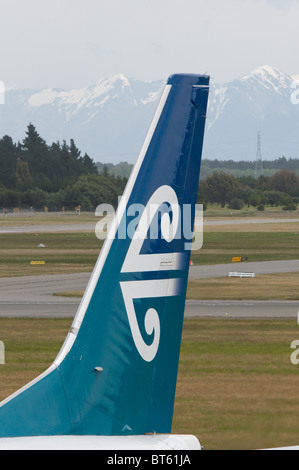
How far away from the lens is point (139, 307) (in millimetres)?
9422

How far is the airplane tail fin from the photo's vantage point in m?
8.81

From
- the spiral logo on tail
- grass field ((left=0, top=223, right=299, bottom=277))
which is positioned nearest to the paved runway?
grass field ((left=0, top=223, right=299, bottom=277))

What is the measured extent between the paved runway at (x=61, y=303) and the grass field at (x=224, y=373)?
2749 millimetres

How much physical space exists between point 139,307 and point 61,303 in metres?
40.1

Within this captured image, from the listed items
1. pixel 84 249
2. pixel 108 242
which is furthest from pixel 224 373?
pixel 84 249

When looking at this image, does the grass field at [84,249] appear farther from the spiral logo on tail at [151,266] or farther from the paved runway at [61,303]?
the spiral logo on tail at [151,266]

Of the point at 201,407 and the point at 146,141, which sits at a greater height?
the point at 146,141

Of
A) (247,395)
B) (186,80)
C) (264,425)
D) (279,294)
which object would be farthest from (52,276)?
(186,80)

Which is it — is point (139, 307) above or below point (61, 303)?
above

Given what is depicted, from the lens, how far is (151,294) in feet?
31.3

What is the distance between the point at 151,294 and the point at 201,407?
49.1 ft

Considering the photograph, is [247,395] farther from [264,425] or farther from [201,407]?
[264,425]

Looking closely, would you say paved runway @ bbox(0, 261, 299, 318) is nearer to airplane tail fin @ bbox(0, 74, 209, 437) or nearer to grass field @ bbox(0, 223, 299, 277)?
grass field @ bbox(0, 223, 299, 277)

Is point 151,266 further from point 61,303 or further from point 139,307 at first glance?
point 61,303
